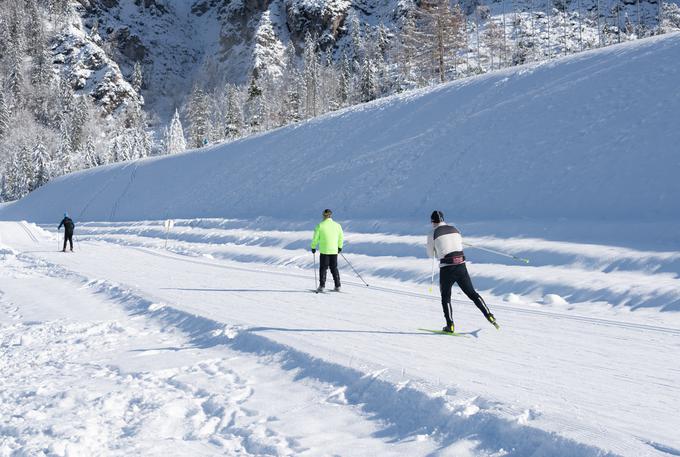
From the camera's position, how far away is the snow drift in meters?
16.0

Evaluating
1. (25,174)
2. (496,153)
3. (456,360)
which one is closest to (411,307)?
(456,360)

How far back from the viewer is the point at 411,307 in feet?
32.0

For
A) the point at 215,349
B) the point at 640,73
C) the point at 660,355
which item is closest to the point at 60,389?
the point at 215,349

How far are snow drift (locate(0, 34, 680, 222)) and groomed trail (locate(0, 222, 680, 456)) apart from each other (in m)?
7.84

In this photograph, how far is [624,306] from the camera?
9.66 meters

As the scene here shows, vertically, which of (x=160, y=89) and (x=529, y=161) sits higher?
(x=160, y=89)

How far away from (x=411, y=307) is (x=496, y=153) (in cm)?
1300

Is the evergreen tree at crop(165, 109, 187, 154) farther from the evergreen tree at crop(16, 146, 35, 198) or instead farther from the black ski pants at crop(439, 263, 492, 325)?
the black ski pants at crop(439, 263, 492, 325)

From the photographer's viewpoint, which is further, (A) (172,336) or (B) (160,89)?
(B) (160,89)

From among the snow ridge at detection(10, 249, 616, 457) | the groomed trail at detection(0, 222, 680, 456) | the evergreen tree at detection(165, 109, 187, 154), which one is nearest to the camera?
the snow ridge at detection(10, 249, 616, 457)

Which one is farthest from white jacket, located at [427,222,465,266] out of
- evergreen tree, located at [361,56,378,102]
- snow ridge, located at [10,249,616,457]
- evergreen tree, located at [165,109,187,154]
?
evergreen tree, located at [165,109,187,154]

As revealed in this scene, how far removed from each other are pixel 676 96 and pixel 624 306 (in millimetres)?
11366

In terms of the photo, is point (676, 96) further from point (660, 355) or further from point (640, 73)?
point (660, 355)

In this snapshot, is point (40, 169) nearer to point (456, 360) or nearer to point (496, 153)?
point (496, 153)
